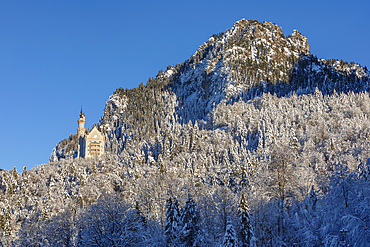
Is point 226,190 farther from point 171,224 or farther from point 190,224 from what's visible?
point 171,224

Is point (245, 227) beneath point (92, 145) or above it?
beneath

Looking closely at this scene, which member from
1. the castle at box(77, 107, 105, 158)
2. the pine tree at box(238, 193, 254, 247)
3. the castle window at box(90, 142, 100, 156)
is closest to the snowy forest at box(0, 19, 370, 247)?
the pine tree at box(238, 193, 254, 247)

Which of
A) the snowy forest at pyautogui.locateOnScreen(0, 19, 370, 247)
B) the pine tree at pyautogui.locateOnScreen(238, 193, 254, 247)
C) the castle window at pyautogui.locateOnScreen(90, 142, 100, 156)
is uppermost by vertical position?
Result: the castle window at pyautogui.locateOnScreen(90, 142, 100, 156)

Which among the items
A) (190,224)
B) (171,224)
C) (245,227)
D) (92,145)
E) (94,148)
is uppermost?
(92,145)

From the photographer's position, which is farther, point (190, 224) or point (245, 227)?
point (190, 224)

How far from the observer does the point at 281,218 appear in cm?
4594

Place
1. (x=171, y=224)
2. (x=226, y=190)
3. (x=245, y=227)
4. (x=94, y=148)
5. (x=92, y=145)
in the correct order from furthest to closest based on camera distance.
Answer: (x=92, y=145) → (x=94, y=148) → (x=226, y=190) → (x=171, y=224) → (x=245, y=227)

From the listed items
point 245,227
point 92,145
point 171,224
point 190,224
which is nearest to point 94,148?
point 92,145

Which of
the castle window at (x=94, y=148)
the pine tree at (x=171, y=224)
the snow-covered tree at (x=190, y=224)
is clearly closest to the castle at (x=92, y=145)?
the castle window at (x=94, y=148)

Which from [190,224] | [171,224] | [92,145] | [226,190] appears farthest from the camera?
[92,145]

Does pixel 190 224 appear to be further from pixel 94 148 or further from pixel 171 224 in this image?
pixel 94 148

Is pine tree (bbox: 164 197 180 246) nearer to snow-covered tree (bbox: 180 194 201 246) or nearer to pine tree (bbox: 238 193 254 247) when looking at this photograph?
snow-covered tree (bbox: 180 194 201 246)

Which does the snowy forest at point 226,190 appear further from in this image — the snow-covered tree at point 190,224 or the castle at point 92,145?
the castle at point 92,145

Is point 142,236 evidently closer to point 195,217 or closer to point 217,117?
point 195,217
